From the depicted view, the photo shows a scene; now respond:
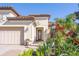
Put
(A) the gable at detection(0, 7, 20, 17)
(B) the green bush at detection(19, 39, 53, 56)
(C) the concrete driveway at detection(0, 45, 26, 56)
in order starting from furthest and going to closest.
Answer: (C) the concrete driveway at detection(0, 45, 26, 56) → (B) the green bush at detection(19, 39, 53, 56) → (A) the gable at detection(0, 7, 20, 17)

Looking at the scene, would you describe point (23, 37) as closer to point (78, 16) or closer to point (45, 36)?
point (45, 36)

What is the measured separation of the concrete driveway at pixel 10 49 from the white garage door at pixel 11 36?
19cm

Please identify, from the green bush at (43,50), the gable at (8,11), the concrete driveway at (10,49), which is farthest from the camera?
the concrete driveway at (10,49)

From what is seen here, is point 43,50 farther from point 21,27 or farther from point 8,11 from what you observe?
point 8,11

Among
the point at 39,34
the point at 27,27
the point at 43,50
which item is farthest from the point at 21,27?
the point at 43,50

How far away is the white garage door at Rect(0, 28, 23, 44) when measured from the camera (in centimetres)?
1250

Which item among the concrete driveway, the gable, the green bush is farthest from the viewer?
the concrete driveway

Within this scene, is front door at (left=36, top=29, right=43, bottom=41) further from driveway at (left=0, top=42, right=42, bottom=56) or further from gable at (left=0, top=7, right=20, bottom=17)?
gable at (left=0, top=7, right=20, bottom=17)

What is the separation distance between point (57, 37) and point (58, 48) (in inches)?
17.1

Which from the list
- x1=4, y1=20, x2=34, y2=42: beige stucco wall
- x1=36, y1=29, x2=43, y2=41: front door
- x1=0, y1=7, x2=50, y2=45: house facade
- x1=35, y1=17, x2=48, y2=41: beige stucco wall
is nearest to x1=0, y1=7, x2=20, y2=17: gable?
x1=0, y1=7, x2=50, y2=45: house facade

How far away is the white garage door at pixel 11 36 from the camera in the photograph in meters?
12.5

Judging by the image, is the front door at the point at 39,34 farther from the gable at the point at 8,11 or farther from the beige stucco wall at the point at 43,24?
the gable at the point at 8,11

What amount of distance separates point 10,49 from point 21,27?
3.29 ft

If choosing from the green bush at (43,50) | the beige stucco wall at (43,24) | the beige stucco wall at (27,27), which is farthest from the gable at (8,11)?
the green bush at (43,50)
